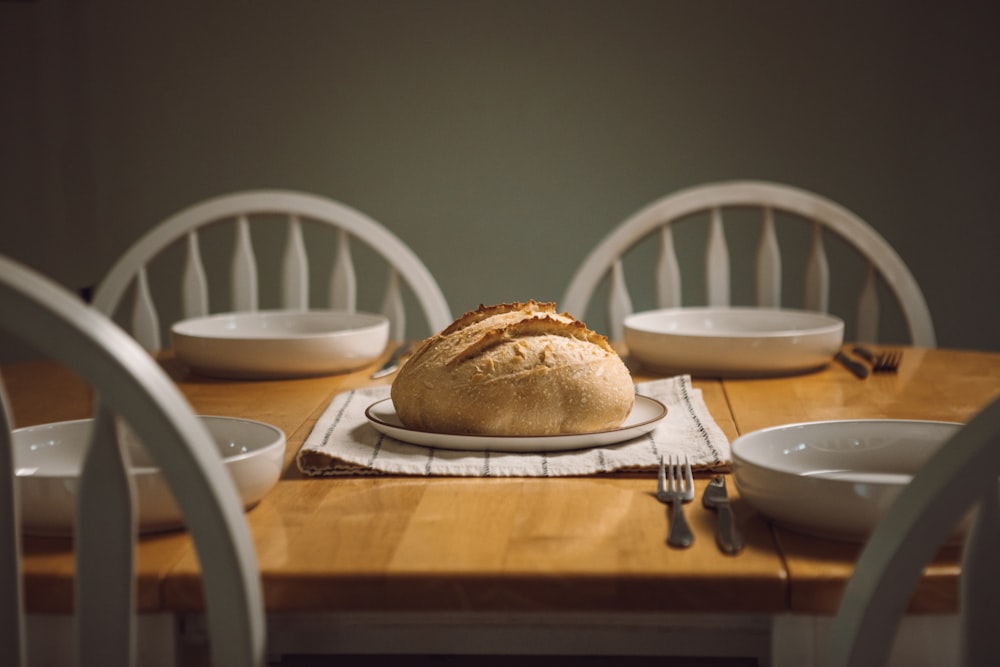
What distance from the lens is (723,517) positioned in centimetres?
75

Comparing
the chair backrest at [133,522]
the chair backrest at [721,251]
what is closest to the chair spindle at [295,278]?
the chair backrest at [721,251]

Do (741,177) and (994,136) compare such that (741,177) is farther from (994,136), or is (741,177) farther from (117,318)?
(117,318)

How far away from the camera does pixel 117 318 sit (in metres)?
3.36

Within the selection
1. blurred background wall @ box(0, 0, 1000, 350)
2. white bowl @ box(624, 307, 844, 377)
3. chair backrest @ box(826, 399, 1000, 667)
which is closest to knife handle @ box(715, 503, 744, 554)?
chair backrest @ box(826, 399, 1000, 667)

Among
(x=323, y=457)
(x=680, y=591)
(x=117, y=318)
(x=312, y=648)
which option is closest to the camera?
(x=680, y=591)

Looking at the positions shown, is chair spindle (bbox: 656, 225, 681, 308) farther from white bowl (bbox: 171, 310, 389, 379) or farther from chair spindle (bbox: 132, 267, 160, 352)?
chair spindle (bbox: 132, 267, 160, 352)

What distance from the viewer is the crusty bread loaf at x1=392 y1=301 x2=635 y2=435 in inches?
37.2

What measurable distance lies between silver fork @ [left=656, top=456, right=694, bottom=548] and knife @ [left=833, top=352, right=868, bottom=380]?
53 cm

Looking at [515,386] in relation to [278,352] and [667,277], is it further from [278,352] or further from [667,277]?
[667,277]

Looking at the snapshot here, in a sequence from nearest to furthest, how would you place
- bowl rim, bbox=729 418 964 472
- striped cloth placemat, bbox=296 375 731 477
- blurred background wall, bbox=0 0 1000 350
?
1. bowl rim, bbox=729 418 964 472
2. striped cloth placemat, bbox=296 375 731 477
3. blurred background wall, bbox=0 0 1000 350

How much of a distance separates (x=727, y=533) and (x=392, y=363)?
31.9 inches

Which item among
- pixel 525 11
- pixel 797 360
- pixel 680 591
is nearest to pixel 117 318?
pixel 525 11

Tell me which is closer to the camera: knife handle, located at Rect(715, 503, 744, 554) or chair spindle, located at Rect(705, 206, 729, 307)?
knife handle, located at Rect(715, 503, 744, 554)

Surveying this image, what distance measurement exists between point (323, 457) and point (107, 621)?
14.6 inches
